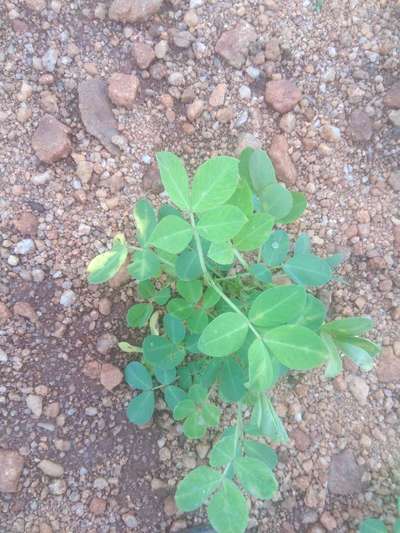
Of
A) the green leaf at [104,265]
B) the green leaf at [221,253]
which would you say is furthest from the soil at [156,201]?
the green leaf at [221,253]

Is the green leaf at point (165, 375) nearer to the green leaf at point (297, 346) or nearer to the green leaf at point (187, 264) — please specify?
the green leaf at point (187, 264)

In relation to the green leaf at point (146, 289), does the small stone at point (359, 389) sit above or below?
below

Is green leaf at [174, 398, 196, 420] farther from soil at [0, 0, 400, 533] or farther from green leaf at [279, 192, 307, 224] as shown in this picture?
green leaf at [279, 192, 307, 224]

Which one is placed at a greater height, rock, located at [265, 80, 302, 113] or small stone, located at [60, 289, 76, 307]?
rock, located at [265, 80, 302, 113]

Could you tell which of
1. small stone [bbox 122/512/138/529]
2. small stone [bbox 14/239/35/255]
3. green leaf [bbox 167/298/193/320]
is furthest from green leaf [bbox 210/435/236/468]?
small stone [bbox 14/239/35/255]

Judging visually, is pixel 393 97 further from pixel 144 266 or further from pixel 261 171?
pixel 144 266

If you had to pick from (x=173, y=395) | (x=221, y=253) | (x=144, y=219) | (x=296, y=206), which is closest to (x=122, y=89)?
(x=144, y=219)

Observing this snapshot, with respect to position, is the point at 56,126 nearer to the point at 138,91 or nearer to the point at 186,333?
the point at 138,91

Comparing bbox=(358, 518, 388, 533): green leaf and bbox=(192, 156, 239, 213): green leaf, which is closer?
bbox=(192, 156, 239, 213): green leaf
